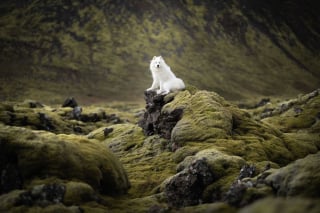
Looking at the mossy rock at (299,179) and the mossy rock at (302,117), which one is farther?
the mossy rock at (302,117)

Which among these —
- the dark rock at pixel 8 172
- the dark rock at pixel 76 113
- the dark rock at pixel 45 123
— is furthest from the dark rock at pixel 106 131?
the dark rock at pixel 76 113

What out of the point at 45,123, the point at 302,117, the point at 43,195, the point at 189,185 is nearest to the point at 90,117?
the point at 45,123

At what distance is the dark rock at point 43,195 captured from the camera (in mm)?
17812

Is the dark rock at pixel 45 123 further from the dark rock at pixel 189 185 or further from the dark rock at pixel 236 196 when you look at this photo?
the dark rock at pixel 236 196

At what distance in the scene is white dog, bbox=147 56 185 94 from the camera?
1390 inches

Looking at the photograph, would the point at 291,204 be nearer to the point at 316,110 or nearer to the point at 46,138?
the point at 46,138

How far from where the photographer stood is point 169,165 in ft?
108

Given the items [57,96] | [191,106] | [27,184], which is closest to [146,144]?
[191,106]

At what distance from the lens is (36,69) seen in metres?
187

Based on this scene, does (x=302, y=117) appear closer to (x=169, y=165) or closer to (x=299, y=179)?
(x=169, y=165)

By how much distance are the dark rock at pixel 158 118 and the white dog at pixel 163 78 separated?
1.03 meters

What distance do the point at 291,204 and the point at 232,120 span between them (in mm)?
28743

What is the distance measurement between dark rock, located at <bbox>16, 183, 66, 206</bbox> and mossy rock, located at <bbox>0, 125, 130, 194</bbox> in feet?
6.78

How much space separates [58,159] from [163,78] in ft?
55.8
